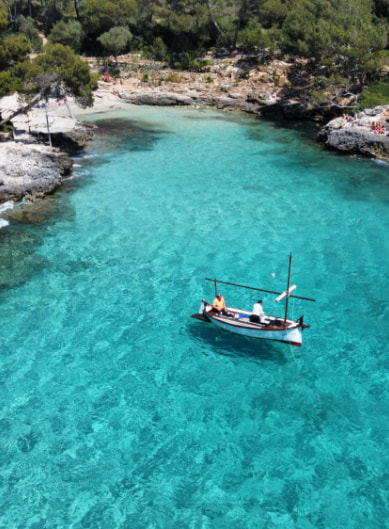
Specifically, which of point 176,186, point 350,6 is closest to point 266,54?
point 350,6

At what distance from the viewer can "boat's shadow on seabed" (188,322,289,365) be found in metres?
21.6

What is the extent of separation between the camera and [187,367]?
2086cm

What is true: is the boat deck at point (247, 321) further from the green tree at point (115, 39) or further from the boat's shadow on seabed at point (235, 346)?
the green tree at point (115, 39)

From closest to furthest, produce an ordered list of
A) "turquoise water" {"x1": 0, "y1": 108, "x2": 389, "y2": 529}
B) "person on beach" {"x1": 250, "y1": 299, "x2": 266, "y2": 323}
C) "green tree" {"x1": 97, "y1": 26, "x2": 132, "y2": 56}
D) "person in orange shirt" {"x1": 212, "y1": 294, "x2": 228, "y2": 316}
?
"turquoise water" {"x1": 0, "y1": 108, "x2": 389, "y2": 529} → "person on beach" {"x1": 250, "y1": 299, "x2": 266, "y2": 323} → "person in orange shirt" {"x1": 212, "y1": 294, "x2": 228, "y2": 316} → "green tree" {"x1": 97, "y1": 26, "x2": 132, "y2": 56}

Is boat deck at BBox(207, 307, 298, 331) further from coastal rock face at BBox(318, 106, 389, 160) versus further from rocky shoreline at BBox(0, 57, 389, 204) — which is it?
coastal rock face at BBox(318, 106, 389, 160)

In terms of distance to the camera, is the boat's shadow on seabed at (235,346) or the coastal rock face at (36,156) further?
the coastal rock face at (36,156)

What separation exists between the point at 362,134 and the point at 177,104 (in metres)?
34.4

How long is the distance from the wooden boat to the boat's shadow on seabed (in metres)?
0.52

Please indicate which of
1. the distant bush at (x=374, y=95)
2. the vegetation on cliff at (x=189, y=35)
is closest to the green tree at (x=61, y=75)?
the vegetation on cliff at (x=189, y=35)

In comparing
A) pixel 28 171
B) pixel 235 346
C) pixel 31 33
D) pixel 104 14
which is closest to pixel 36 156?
pixel 28 171

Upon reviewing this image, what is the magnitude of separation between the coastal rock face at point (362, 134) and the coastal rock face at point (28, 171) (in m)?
28.9

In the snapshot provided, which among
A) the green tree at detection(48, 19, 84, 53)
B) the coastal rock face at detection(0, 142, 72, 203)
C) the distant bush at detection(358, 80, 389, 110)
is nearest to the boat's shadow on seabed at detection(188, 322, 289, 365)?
the coastal rock face at detection(0, 142, 72, 203)

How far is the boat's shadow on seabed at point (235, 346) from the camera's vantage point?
851 inches

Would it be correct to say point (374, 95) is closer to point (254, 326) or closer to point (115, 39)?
point (254, 326)
